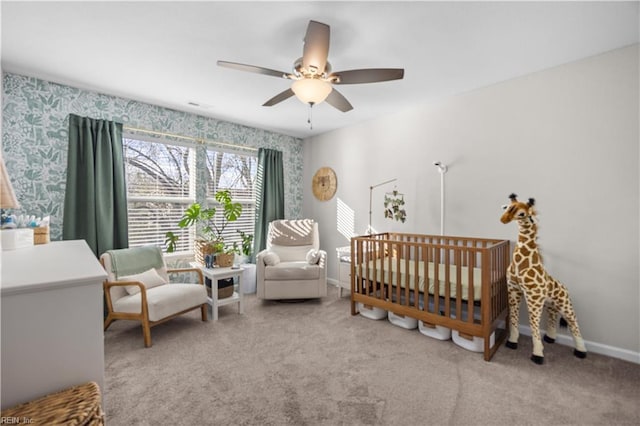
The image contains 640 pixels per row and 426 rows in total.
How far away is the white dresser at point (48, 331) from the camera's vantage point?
0.80 metres

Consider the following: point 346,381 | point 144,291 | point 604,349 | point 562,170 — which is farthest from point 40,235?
point 604,349

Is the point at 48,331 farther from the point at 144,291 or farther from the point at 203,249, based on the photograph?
the point at 203,249

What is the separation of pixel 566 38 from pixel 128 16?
2934 mm

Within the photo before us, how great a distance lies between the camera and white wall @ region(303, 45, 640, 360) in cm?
216

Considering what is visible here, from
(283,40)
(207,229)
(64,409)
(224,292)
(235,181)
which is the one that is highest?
(283,40)

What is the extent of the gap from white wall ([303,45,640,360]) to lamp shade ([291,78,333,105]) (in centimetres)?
180

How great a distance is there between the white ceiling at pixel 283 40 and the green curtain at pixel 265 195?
4.55 ft

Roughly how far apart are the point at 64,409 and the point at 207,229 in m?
2.81

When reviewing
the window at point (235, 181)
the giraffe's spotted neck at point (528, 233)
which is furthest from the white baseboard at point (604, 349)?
the window at point (235, 181)

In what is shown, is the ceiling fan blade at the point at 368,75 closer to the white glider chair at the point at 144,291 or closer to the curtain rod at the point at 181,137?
the white glider chair at the point at 144,291

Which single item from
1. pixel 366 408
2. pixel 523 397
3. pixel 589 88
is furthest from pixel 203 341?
pixel 589 88

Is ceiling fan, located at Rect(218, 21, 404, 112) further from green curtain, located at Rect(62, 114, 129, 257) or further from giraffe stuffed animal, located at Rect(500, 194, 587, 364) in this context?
green curtain, located at Rect(62, 114, 129, 257)

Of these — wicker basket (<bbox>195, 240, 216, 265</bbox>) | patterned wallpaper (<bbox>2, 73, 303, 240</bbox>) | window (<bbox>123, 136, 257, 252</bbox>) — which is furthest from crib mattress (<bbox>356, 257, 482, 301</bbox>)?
patterned wallpaper (<bbox>2, 73, 303, 240</bbox>)

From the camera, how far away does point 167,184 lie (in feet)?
11.5
